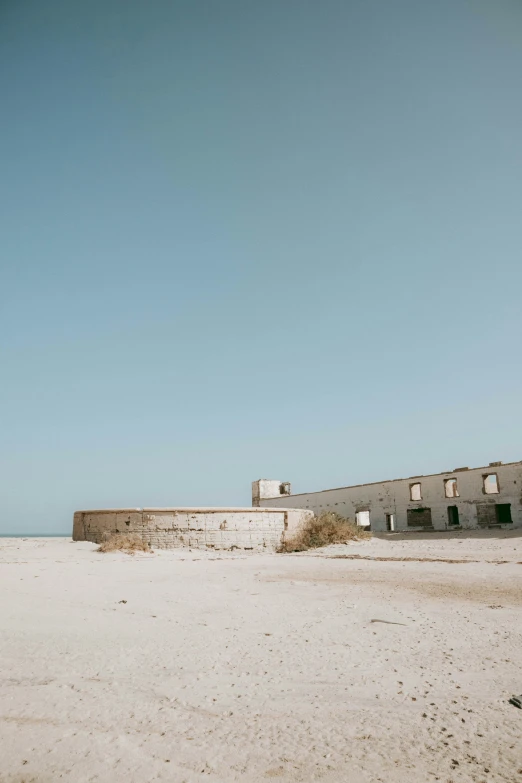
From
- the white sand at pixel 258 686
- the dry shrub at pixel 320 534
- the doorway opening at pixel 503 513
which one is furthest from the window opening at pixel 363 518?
the white sand at pixel 258 686

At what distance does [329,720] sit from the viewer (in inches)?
112

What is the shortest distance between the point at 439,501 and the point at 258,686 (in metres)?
27.5

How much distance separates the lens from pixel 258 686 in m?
3.37

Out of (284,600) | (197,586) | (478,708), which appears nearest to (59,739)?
(478,708)

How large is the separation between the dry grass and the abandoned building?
64.2ft

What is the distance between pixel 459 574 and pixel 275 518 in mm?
8201

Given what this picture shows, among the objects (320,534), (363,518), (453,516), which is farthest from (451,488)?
(320,534)

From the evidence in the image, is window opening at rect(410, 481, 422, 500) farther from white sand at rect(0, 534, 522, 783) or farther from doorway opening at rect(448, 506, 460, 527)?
white sand at rect(0, 534, 522, 783)

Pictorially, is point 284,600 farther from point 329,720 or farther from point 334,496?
point 334,496

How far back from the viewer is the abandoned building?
2516 cm

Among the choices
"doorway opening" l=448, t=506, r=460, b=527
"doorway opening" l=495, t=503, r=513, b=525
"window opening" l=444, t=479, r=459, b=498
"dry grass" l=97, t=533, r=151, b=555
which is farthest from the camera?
"window opening" l=444, t=479, r=459, b=498

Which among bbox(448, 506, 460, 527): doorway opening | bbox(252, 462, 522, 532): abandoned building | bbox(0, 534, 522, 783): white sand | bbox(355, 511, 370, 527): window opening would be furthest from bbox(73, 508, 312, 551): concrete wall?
bbox(355, 511, 370, 527): window opening

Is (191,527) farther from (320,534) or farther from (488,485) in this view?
(488,485)

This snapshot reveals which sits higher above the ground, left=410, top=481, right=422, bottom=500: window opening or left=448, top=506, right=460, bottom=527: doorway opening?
left=410, top=481, right=422, bottom=500: window opening
